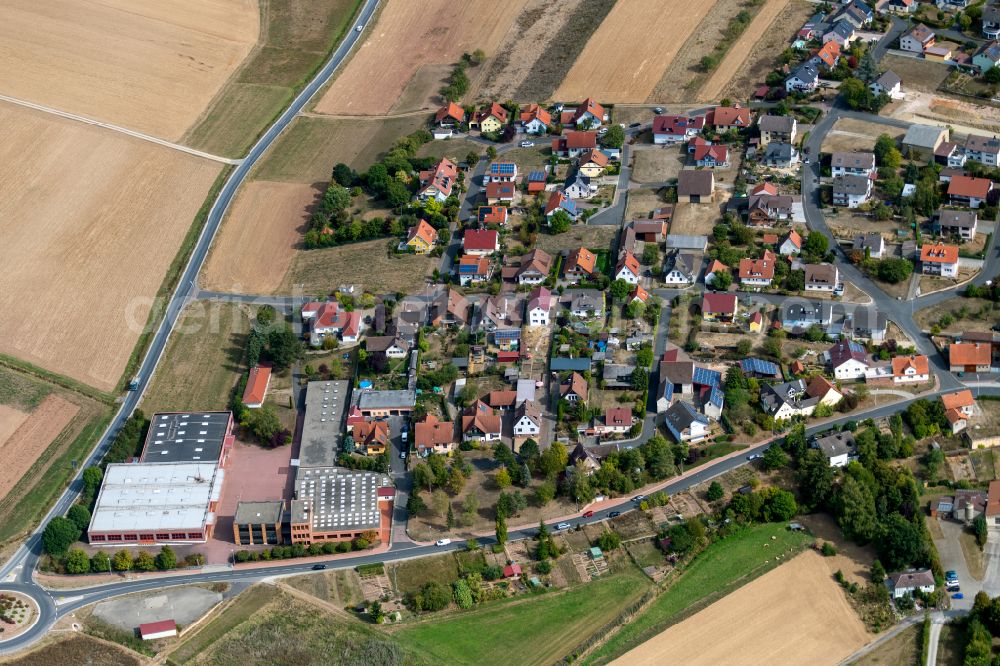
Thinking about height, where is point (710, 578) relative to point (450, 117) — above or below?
below

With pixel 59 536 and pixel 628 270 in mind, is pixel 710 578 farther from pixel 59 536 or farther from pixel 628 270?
pixel 59 536

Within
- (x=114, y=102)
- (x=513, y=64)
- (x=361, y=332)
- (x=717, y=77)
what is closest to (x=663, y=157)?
(x=717, y=77)

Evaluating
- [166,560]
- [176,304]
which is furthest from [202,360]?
[166,560]

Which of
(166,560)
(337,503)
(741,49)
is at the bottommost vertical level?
(166,560)

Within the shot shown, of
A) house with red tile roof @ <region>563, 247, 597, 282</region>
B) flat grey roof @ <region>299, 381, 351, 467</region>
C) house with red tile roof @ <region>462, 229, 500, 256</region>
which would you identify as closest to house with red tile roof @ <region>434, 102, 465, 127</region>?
house with red tile roof @ <region>462, 229, 500, 256</region>

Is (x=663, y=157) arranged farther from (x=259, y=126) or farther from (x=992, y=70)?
(x=259, y=126)

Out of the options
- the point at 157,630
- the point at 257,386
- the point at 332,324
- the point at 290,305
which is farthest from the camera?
the point at 290,305

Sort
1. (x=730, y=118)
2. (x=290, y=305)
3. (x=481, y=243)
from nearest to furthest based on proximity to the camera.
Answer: (x=290, y=305) → (x=481, y=243) → (x=730, y=118)

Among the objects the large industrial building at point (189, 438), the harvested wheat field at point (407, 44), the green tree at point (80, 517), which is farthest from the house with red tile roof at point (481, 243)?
the green tree at point (80, 517)

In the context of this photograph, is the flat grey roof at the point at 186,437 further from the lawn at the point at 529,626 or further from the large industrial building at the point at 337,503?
the lawn at the point at 529,626

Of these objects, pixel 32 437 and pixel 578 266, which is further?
pixel 578 266
